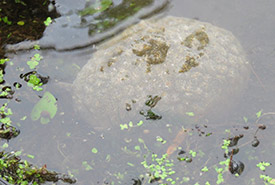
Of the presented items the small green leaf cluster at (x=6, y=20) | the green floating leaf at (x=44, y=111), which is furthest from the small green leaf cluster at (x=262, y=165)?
the small green leaf cluster at (x=6, y=20)

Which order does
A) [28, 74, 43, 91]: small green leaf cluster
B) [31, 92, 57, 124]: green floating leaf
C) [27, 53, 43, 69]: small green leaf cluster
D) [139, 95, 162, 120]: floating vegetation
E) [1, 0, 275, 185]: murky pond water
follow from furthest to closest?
[27, 53, 43, 69]: small green leaf cluster → [28, 74, 43, 91]: small green leaf cluster → [31, 92, 57, 124]: green floating leaf → [139, 95, 162, 120]: floating vegetation → [1, 0, 275, 185]: murky pond water

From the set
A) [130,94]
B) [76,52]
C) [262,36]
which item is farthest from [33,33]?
[262,36]

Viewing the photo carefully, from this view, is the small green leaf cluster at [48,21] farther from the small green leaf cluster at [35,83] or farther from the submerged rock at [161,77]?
the submerged rock at [161,77]

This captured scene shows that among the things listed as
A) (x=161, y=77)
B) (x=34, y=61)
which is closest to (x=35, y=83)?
(x=34, y=61)

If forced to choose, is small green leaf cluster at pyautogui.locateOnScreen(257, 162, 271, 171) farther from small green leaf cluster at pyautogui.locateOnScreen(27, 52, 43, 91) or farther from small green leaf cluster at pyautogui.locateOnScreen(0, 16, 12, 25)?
small green leaf cluster at pyautogui.locateOnScreen(0, 16, 12, 25)

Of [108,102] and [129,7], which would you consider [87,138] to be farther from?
[129,7]

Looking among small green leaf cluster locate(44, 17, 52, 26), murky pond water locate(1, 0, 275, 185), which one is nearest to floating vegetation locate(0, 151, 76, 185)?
murky pond water locate(1, 0, 275, 185)

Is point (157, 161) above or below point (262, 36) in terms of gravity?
below

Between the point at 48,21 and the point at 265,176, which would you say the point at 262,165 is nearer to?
the point at 265,176
